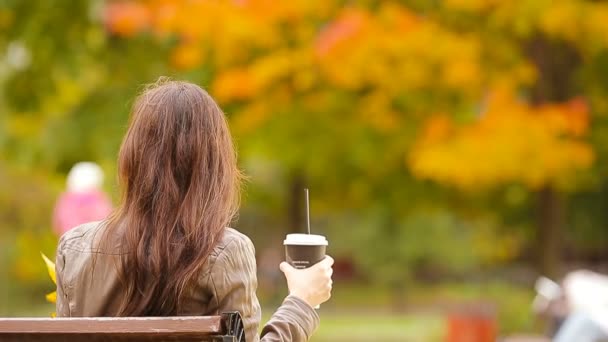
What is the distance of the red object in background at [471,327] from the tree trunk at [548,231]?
2.04 meters

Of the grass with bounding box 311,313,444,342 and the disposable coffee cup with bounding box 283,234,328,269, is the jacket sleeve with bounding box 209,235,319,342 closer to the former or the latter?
the disposable coffee cup with bounding box 283,234,328,269

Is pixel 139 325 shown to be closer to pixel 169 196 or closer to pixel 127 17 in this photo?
pixel 169 196

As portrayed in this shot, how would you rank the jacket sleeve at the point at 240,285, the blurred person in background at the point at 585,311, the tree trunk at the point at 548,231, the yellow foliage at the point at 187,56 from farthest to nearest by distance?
the tree trunk at the point at 548,231 < the yellow foliage at the point at 187,56 < the blurred person in background at the point at 585,311 < the jacket sleeve at the point at 240,285

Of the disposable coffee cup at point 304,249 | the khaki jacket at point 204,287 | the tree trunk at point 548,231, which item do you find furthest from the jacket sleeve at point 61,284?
the tree trunk at point 548,231

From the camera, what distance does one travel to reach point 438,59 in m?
11.4

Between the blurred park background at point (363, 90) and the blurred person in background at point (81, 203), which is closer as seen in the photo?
the blurred person in background at point (81, 203)

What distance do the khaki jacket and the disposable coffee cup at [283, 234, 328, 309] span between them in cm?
10

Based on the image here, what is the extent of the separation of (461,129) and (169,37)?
3.55 meters

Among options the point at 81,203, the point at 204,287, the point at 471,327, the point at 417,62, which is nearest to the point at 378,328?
the point at 471,327

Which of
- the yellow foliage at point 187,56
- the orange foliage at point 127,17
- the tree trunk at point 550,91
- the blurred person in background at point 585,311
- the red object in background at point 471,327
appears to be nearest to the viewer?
the blurred person in background at point 585,311

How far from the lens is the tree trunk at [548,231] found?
1481 cm

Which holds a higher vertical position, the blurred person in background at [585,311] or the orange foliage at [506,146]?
the orange foliage at [506,146]

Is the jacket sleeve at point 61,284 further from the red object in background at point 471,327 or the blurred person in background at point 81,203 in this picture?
the red object in background at point 471,327

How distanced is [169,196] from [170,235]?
89 mm
